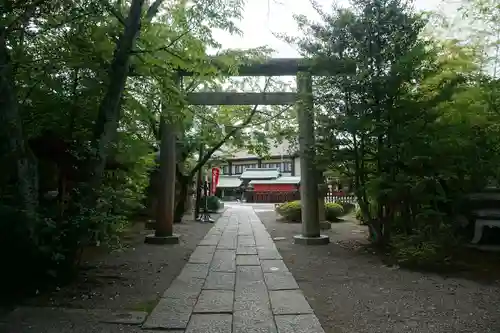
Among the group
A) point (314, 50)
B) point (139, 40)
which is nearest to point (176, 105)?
point (139, 40)

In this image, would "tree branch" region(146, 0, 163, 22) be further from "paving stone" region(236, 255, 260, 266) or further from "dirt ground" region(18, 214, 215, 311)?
"paving stone" region(236, 255, 260, 266)

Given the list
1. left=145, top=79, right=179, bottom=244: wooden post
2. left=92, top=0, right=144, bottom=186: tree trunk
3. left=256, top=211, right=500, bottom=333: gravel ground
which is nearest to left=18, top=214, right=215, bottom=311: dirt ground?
left=145, top=79, right=179, bottom=244: wooden post

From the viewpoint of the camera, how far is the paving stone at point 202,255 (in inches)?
234

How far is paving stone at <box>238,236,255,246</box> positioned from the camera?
767 centimetres

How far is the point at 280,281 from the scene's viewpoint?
182 inches

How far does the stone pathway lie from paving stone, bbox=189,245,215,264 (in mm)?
15

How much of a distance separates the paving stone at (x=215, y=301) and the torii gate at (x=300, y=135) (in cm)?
350

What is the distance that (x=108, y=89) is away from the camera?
13.8 feet

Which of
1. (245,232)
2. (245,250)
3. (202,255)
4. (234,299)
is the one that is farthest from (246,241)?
(234,299)

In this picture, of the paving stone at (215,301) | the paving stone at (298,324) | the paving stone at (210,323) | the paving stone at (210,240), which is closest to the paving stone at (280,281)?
the paving stone at (215,301)

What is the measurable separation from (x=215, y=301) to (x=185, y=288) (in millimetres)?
662

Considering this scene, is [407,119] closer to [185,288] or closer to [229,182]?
[185,288]

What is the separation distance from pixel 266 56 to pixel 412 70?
2.83 metres

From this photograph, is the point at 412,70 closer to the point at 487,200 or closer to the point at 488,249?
the point at 487,200
